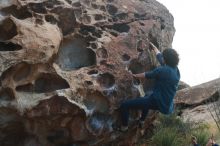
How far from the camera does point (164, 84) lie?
27.2ft

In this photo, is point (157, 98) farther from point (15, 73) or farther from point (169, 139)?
point (169, 139)

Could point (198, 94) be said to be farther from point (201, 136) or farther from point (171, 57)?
point (171, 57)

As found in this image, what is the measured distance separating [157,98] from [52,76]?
1810 mm

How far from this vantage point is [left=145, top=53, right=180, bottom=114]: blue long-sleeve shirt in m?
8.23

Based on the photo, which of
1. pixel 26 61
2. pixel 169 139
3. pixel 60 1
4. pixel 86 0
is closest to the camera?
pixel 26 61

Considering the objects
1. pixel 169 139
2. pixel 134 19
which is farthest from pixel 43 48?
pixel 169 139

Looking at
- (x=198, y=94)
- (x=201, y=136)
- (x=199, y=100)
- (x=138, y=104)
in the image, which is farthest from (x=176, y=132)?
(x=198, y=94)

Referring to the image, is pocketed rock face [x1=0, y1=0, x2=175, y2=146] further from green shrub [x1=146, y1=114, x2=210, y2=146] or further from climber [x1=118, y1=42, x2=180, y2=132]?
green shrub [x1=146, y1=114, x2=210, y2=146]

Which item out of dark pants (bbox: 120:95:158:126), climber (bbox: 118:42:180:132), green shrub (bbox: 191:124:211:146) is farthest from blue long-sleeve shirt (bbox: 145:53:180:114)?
green shrub (bbox: 191:124:211:146)

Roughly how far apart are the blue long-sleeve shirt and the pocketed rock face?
57 centimetres

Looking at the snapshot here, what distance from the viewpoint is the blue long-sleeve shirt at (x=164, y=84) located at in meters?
8.23

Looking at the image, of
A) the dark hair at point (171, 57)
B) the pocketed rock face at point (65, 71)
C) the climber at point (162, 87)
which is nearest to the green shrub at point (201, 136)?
the pocketed rock face at point (65, 71)

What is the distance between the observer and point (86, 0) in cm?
940

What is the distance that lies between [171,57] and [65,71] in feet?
5.96
